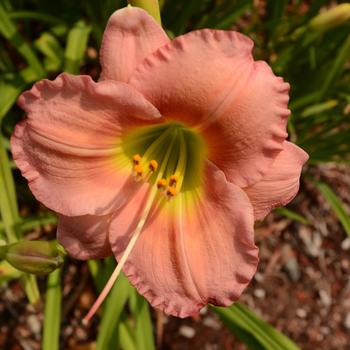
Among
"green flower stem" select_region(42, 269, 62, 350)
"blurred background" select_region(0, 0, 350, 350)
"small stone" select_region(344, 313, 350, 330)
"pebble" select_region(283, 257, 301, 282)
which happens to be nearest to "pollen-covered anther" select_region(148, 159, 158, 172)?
"blurred background" select_region(0, 0, 350, 350)

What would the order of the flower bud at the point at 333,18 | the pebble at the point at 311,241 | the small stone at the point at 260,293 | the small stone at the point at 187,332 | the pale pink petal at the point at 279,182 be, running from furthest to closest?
the pebble at the point at 311,241, the small stone at the point at 260,293, the small stone at the point at 187,332, the flower bud at the point at 333,18, the pale pink petal at the point at 279,182

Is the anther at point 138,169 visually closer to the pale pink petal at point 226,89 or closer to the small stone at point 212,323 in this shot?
the pale pink petal at point 226,89

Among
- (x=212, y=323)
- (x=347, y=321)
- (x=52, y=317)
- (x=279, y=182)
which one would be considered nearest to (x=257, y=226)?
(x=279, y=182)

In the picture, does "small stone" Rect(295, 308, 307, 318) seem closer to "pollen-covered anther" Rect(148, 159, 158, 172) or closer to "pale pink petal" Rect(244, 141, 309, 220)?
"pale pink petal" Rect(244, 141, 309, 220)

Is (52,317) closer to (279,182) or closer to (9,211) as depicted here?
(9,211)

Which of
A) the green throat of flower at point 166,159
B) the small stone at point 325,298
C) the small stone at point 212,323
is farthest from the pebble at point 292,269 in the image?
the green throat of flower at point 166,159

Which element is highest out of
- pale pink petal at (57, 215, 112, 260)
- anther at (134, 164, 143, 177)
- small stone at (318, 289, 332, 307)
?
A: anther at (134, 164, 143, 177)
